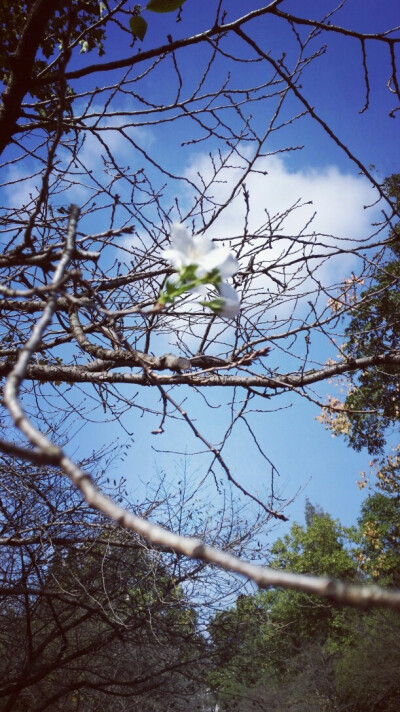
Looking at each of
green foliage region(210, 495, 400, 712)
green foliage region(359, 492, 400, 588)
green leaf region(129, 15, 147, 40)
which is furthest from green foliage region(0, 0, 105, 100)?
green foliage region(359, 492, 400, 588)

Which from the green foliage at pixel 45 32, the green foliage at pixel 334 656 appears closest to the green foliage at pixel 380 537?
the green foliage at pixel 334 656

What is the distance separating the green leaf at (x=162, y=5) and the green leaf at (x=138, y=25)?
0.45 m

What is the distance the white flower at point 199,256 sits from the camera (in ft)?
2.36

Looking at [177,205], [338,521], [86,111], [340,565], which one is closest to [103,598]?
[177,205]

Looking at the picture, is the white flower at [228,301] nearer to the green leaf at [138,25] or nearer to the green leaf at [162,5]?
the green leaf at [162,5]

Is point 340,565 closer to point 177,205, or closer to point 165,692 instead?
point 165,692

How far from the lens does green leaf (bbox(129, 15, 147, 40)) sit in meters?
1.42

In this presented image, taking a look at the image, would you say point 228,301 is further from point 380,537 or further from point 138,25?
point 380,537

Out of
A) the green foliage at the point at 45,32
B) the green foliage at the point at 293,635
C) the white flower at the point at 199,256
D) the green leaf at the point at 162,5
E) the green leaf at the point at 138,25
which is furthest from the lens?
the green foliage at the point at 293,635

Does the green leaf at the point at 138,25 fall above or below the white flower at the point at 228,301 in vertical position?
above

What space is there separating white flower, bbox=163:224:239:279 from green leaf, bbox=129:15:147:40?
109 centimetres

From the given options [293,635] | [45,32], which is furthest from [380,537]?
[45,32]

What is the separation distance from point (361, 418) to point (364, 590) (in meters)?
11.5

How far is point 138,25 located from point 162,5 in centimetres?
48
